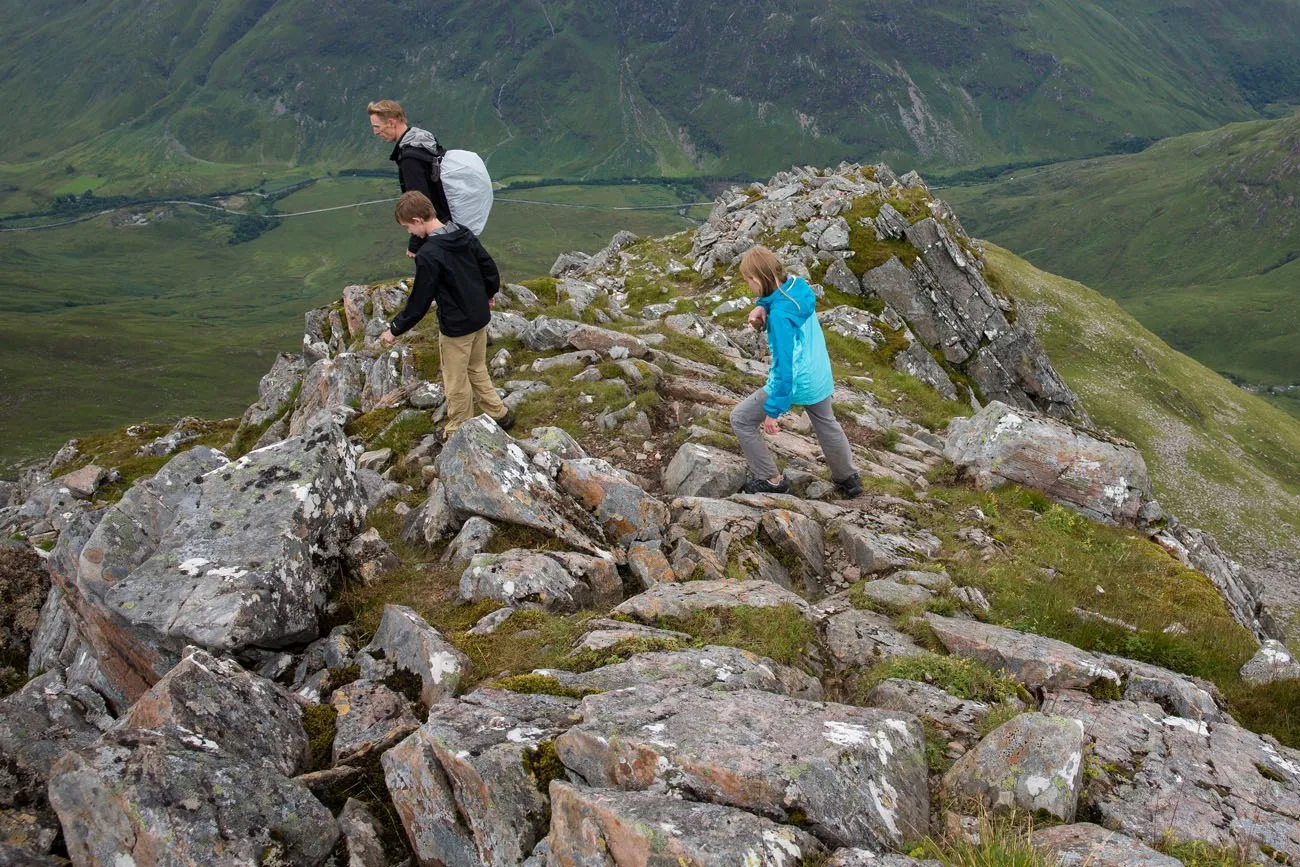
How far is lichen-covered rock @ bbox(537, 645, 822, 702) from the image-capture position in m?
8.02

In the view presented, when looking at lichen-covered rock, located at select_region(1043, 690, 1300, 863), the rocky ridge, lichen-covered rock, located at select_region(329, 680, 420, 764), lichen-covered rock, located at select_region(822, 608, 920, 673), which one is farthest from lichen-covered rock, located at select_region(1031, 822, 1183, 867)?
lichen-covered rock, located at select_region(329, 680, 420, 764)

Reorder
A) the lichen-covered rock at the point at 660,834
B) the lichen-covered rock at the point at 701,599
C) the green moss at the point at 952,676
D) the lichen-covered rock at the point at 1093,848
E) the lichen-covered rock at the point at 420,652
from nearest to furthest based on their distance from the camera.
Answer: the lichen-covered rock at the point at 660,834
the lichen-covered rock at the point at 1093,848
the lichen-covered rock at the point at 420,652
the green moss at the point at 952,676
the lichen-covered rock at the point at 701,599

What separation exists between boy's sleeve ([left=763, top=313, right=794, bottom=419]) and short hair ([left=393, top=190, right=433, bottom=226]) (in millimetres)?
6627

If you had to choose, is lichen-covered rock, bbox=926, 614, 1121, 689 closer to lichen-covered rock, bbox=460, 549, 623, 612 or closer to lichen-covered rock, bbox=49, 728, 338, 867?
lichen-covered rock, bbox=460, 549, 623, 612

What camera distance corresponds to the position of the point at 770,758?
250 inches

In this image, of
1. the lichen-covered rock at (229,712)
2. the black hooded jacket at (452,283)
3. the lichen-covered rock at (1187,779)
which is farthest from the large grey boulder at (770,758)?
the black hooded jacket at (452,283)

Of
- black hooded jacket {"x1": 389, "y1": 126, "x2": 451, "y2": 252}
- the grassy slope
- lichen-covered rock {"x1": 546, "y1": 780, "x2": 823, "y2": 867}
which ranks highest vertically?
black hooded jacket {"x1": 389, "y1": 126, "x2": 451, "y2": 252}

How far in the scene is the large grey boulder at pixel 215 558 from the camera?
356 inches

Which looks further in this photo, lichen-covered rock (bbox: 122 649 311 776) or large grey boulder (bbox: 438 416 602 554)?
large grey boulder (bbox: 438 416 602 554)

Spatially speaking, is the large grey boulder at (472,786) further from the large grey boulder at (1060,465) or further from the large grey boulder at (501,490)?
the large grey boulder at (1060,465)

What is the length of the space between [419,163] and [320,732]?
35.9 feet

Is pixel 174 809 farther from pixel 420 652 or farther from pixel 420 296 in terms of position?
pixel 420 296

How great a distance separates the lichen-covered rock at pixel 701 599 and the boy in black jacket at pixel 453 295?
624 cm

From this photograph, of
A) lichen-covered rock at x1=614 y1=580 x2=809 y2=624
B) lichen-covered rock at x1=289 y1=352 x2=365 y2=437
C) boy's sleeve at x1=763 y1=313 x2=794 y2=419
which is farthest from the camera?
lichen-covered rock at x1=289 y1=352 x2=365 y2=437
